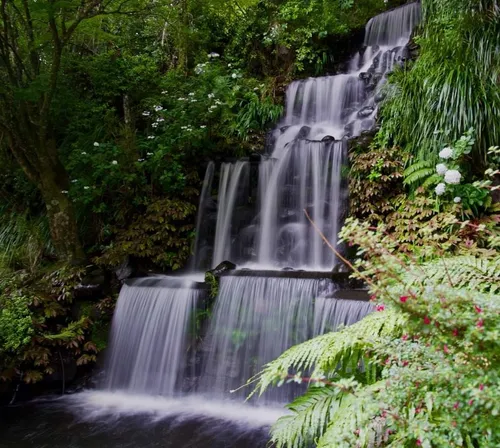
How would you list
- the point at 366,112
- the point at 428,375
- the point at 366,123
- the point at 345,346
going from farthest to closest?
the point at 366,112 < the point at 366,123 < the point at 345,346 < the point at 428,375

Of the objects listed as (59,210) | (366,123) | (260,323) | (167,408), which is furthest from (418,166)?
(59,210)

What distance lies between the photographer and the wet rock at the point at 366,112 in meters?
7.75

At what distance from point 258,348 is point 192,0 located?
845cm

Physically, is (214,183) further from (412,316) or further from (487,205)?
(412,316)

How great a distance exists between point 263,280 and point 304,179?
7.57 ft

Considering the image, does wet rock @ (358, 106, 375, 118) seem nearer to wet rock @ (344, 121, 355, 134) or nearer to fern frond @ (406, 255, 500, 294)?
wet rock @ (344, 121, 355, 134)

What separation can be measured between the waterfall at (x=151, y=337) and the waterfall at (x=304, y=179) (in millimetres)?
1500

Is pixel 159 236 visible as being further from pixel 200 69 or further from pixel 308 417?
pixel 308 417

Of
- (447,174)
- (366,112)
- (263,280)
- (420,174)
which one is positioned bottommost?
(263,280)

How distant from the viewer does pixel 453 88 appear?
5387mm

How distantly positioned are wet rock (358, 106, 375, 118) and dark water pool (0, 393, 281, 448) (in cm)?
537

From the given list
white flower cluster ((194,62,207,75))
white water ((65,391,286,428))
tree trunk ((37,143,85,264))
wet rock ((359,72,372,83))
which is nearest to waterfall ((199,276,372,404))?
white water ((65,391,286,428))

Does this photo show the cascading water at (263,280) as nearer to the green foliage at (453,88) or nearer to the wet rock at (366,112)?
the wet rock at (366,112)

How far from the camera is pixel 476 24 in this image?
5.38 meters
